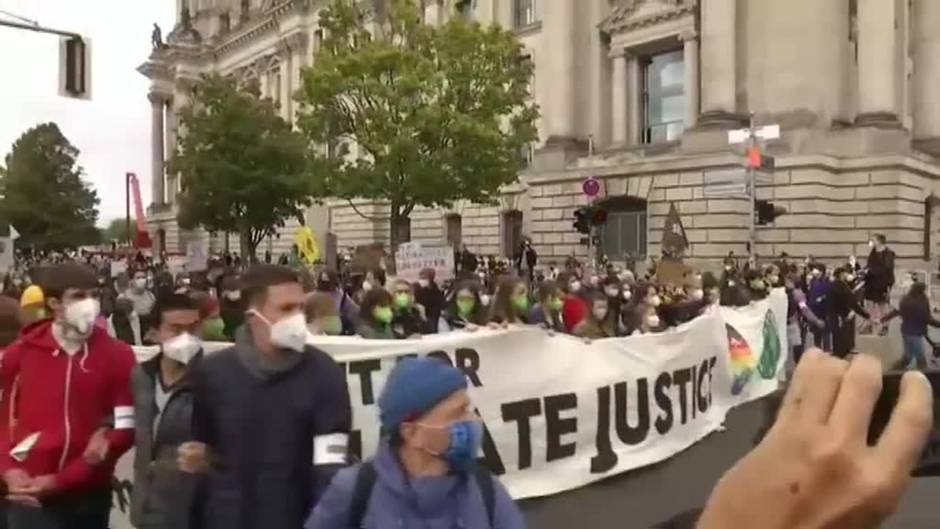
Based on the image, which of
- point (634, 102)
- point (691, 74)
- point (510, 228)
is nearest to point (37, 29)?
point (691, 74)

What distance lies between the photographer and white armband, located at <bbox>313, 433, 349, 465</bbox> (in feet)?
12.6

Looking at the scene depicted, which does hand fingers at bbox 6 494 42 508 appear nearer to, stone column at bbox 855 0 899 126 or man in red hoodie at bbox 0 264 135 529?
man in red hoodie at bbox 0 264 135 529

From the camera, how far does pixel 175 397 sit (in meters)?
4.23

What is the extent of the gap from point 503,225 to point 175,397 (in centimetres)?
4164

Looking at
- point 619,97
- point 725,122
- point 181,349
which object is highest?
point 619,97

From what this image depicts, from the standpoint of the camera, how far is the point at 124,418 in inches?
179

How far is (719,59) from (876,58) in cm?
496

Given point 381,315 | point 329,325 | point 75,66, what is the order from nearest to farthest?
point 329,325, point 381,315, point 75,66

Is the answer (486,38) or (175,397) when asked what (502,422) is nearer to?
(175,397)

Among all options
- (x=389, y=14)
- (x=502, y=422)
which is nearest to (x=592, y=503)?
(x=502, y=422)

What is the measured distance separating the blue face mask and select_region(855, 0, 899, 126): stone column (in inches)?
1375

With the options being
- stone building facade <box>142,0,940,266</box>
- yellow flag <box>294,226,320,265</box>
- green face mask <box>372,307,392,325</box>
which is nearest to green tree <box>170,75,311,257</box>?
stone building facade <box>142,0,940,266</box>

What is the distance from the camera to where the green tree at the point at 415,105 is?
3209 centimetres

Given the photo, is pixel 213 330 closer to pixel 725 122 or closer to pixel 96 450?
pixel 96 450
